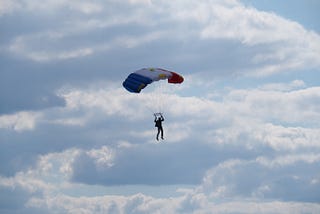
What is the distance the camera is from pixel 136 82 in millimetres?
132125

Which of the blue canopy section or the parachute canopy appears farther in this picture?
the parachute canopy

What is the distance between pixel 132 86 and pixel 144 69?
4.59m

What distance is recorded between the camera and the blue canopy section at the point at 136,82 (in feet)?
431

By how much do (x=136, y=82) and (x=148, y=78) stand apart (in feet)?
5.59

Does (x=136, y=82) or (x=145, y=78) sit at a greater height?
(x=145, y=78)

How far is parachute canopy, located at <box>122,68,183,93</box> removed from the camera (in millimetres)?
131625

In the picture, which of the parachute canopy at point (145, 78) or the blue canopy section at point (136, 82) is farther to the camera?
→ the parachute canopy at point (145, 78)

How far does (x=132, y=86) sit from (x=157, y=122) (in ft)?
18.9

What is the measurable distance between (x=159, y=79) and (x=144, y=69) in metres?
2.94

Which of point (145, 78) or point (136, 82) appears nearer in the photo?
point (136, 82)

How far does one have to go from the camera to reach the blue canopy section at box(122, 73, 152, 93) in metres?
131

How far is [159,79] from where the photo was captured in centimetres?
13388

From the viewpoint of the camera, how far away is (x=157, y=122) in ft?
434

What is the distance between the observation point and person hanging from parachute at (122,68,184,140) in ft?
432
